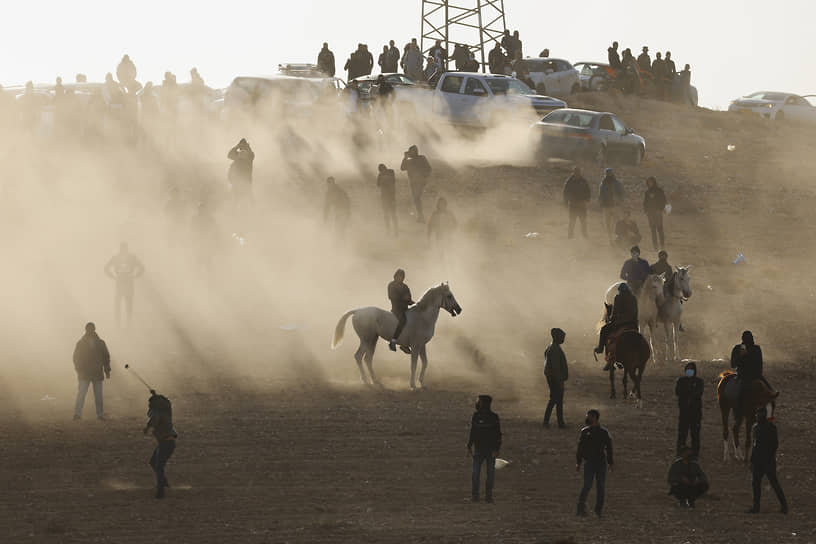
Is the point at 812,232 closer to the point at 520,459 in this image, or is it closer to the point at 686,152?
the point at 686,152

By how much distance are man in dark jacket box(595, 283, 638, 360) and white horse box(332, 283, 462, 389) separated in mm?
2566

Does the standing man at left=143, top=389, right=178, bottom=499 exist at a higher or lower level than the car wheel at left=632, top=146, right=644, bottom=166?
lower

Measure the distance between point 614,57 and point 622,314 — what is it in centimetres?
3417

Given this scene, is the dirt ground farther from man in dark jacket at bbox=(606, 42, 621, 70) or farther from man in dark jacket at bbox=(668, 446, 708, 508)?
man in dark jacket at bbox=(606, 42, 621, 70)

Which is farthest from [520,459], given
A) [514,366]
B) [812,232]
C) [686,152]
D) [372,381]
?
[686,152]

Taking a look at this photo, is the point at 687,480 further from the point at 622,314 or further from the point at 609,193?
the point at 609,193

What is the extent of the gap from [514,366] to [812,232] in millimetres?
17424

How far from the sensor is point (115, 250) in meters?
38.7

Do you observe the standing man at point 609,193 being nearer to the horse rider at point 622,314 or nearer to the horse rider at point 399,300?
the horse rider at point 622,314

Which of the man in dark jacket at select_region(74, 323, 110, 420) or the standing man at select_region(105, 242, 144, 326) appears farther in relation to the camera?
the standing man at select_region(105, 242, 144, 326)

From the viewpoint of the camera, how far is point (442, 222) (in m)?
34.9

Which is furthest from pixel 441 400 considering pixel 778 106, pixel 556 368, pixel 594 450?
pixel 778 106

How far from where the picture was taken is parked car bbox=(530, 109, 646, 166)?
43.8 meters

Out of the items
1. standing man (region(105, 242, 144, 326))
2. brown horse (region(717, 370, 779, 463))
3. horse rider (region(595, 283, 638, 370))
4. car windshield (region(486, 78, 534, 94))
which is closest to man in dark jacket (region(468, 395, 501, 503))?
brown horse (region(717, 370, 779, 463))
